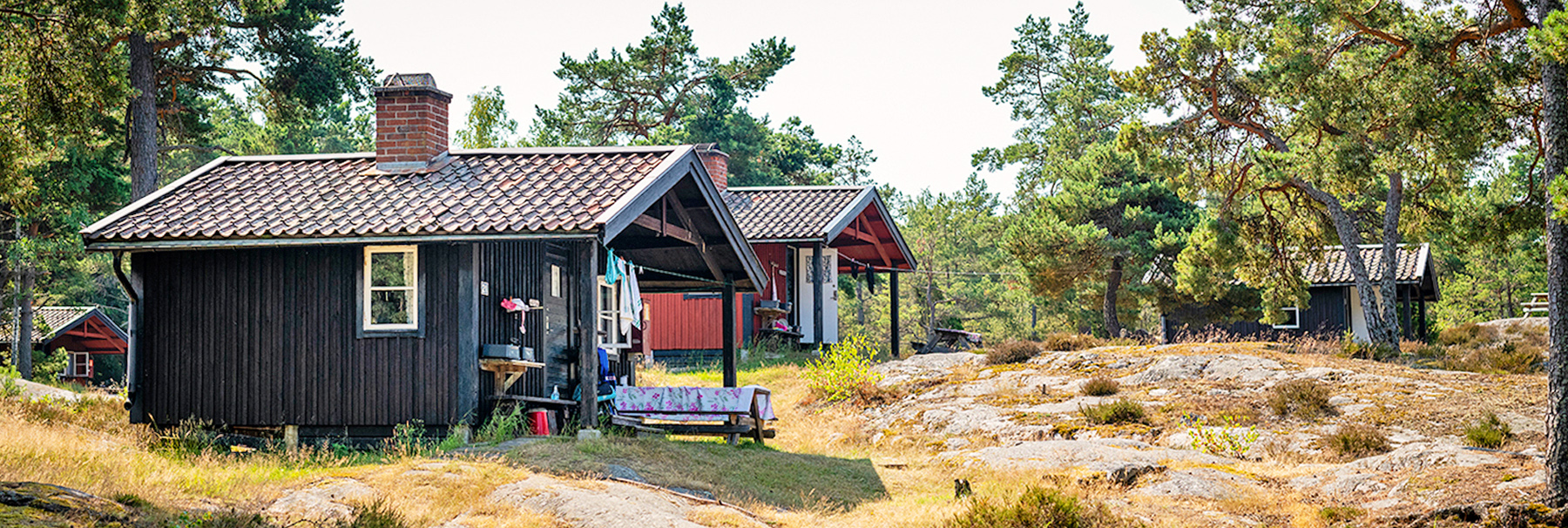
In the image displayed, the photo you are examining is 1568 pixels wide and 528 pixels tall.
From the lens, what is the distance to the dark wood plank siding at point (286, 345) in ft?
45.4

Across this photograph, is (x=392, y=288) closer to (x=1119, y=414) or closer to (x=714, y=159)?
(x=1119, y=414)

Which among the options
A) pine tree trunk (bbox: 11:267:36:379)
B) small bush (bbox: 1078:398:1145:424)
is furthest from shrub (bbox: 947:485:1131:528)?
→ pine tree trunk (bbox: 11:267:36:379)

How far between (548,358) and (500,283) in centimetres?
158

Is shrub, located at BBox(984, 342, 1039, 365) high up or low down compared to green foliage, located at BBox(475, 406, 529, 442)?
up

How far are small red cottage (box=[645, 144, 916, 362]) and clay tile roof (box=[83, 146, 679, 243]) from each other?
37.9ft

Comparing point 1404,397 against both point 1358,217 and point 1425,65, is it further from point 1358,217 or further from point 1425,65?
point 1358,217

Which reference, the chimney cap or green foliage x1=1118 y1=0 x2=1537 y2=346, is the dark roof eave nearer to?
the chimney cap

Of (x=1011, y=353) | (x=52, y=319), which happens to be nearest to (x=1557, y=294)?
(x=1011, y=353)

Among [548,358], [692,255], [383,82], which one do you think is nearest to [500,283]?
[548,358]

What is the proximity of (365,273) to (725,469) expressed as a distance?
4.81 m

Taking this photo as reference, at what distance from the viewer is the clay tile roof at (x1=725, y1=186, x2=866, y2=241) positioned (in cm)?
2705

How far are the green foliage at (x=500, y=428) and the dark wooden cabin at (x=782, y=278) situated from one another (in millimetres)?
13132

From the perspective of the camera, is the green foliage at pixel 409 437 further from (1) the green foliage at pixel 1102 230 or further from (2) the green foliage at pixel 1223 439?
(1) the green foliage at pixel 1102 230

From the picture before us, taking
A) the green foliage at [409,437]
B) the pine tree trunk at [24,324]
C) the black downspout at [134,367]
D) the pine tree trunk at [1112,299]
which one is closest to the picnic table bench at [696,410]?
the green foliage at [409,437]
